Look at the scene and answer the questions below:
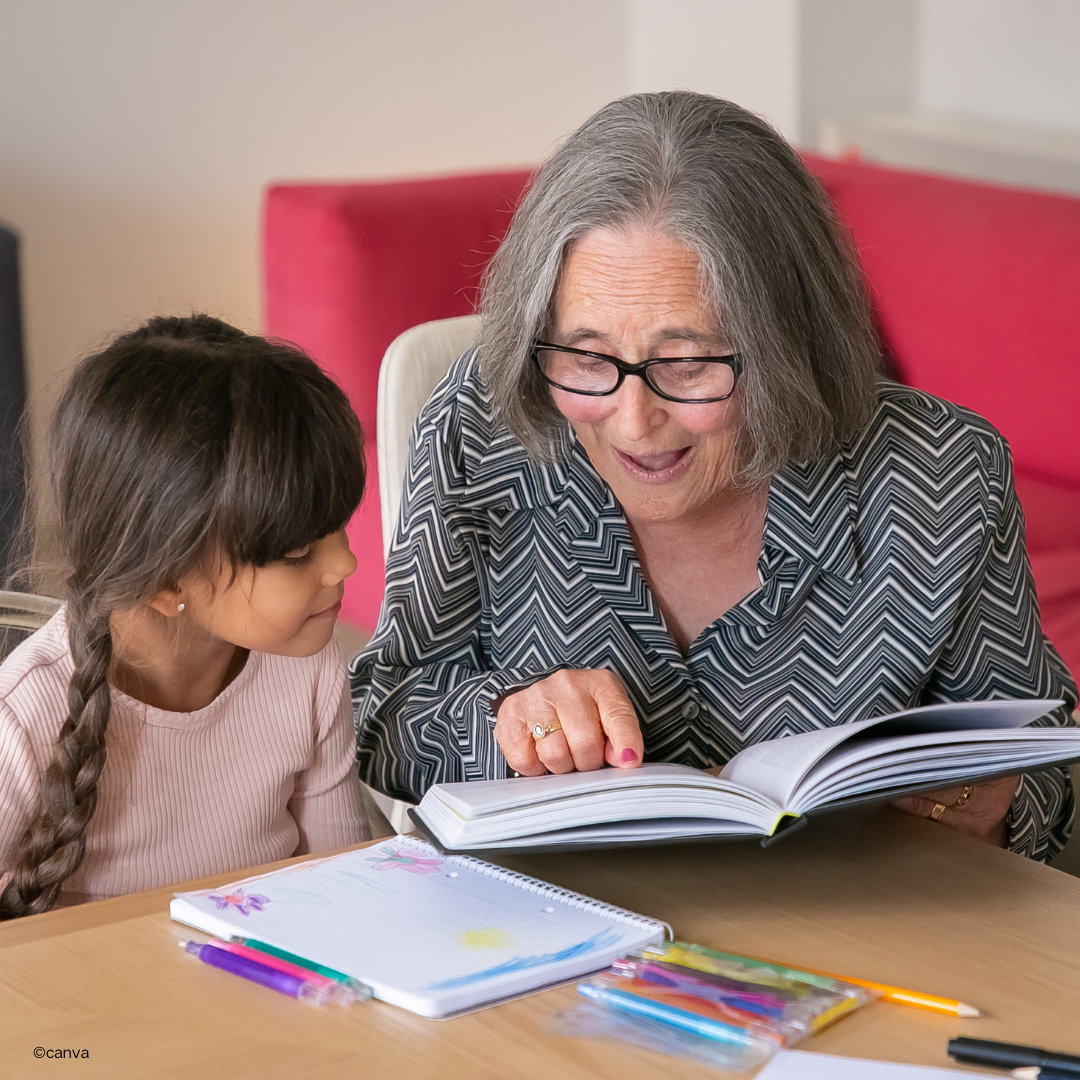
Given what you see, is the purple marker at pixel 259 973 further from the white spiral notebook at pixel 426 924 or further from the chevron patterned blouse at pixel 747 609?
the chevron patterned blouse at pixel 747 609

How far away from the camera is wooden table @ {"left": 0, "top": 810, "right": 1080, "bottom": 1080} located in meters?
0.67

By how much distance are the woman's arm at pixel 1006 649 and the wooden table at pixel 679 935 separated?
0.25m

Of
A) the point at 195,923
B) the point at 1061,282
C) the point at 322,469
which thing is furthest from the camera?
the point at 1061,282

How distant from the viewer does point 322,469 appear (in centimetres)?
→ 101

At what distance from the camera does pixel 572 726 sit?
0.95 meters

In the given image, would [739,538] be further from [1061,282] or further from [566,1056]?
[1061,282]

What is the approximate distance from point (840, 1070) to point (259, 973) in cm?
30

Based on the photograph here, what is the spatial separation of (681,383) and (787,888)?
434 millimetres

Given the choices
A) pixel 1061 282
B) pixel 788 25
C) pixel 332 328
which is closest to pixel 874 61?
pixel 788 25

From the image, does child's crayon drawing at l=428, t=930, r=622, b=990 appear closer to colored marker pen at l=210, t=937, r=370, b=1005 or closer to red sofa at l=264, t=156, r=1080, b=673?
colored marker pen at l=210, t=937, r=370, b=1005

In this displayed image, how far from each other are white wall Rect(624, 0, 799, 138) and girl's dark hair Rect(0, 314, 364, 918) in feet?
7.44

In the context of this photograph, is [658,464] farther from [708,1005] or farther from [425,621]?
[708,1005]

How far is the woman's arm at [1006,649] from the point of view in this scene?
1.17 meters

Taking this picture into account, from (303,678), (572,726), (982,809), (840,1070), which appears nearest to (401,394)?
(303,678)
